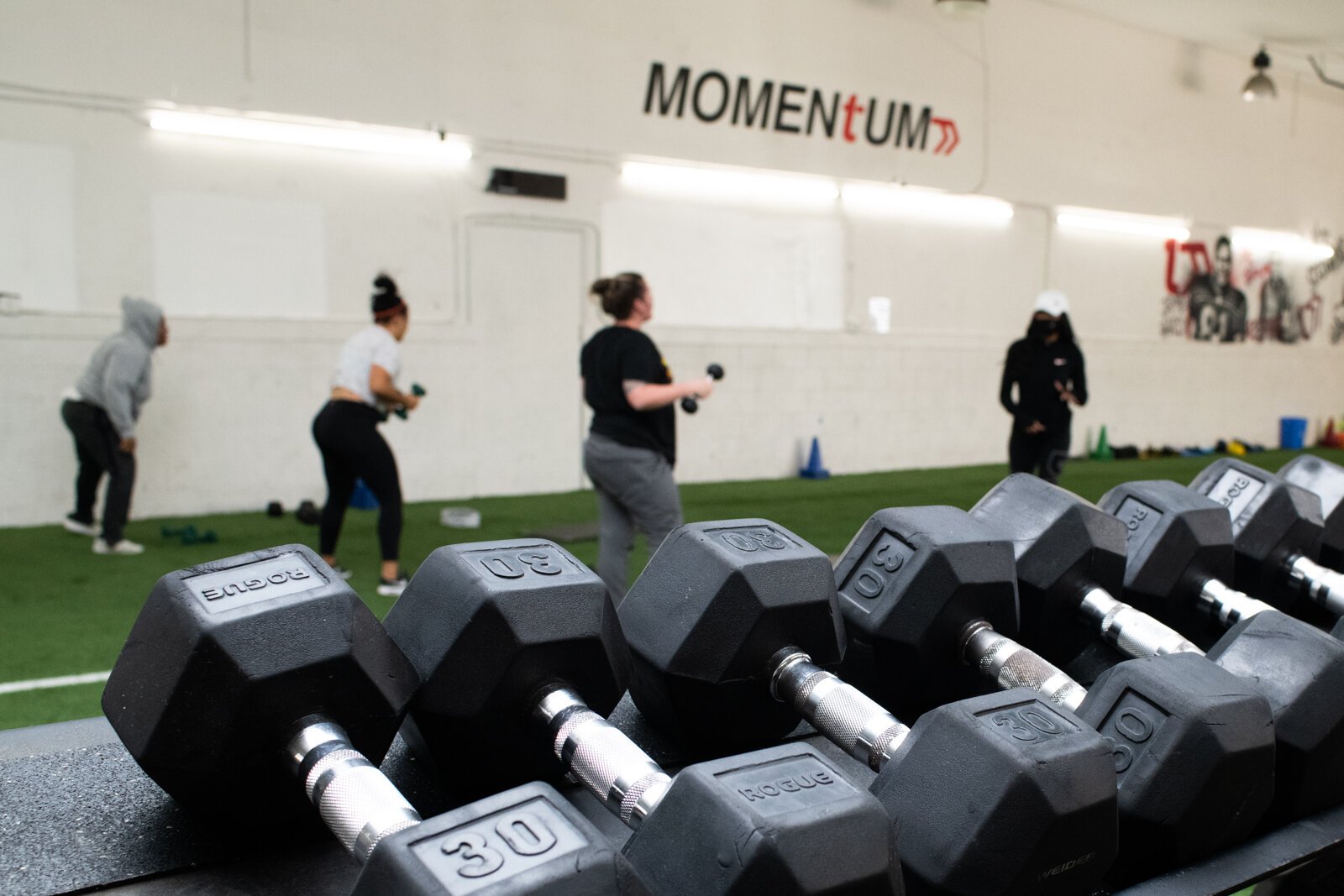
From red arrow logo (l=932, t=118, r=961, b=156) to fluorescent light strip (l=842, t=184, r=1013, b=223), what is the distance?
1.18 feet

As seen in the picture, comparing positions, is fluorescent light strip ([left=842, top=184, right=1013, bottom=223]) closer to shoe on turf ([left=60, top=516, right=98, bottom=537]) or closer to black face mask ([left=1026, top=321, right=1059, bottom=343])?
black face mask ([left=1026, top=321, right=1059, bottom=343])

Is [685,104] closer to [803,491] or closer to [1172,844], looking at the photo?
[803,491]

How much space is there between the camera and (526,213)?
7.37 m

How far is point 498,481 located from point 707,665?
6.54 metres

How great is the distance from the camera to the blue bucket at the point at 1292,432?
41.3 ft

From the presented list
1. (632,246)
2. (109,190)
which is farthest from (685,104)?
(109,190)

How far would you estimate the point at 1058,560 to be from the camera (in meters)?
1.46

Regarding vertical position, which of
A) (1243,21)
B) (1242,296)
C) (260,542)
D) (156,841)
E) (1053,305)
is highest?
(1243,21)

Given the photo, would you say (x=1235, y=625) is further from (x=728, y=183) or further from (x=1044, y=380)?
(x=728, y=183)

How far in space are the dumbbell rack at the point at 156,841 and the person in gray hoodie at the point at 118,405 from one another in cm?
446

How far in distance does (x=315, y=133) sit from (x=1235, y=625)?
6332 millimetres

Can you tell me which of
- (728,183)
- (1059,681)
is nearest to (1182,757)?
(1059,681)

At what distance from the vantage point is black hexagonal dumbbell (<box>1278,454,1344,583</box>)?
2074 millimetres

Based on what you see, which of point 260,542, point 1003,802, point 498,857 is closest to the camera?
point 498,857
